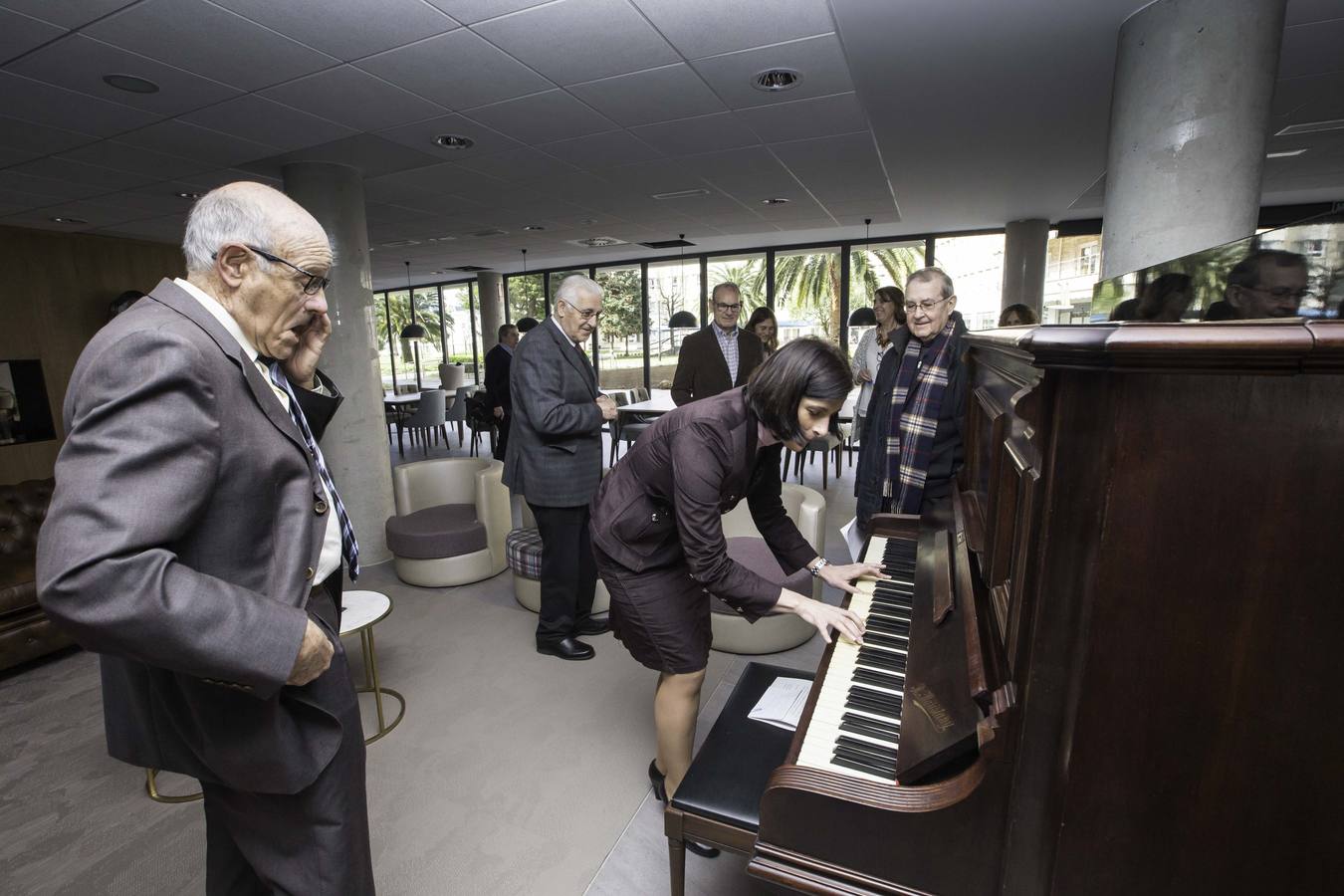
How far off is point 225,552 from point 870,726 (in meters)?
1.09

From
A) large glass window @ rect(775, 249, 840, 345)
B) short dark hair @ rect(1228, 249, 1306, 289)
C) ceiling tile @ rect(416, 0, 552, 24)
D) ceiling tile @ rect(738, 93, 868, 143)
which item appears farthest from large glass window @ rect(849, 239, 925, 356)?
short dark hair @ rect(1228, 249, 1306, 289)

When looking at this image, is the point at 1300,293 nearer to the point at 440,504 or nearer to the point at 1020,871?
the point at 1020,871

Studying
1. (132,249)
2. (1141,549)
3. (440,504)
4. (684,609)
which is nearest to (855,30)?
(684,609)

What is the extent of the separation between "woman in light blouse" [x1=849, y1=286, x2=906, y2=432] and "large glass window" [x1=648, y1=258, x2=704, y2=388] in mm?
5684

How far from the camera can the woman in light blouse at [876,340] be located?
401 centimetres

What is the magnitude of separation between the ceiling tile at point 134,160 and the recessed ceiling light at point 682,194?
135 inches

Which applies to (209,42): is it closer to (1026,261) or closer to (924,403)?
(924,403)

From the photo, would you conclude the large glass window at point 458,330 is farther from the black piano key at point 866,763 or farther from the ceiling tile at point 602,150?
the black piano key at point 866,763

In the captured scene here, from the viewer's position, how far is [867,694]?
4.05ft

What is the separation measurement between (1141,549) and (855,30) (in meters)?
2.80

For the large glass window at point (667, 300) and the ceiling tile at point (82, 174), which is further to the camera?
the large glass window at point (667, 300)

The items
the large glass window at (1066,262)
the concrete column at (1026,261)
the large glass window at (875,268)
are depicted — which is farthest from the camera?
the large glass window at (875,268)

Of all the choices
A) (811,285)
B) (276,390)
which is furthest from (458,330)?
(276,390)

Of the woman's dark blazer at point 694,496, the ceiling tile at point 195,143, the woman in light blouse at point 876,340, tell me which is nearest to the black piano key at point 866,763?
the woman's dark blazer at point 694,496
